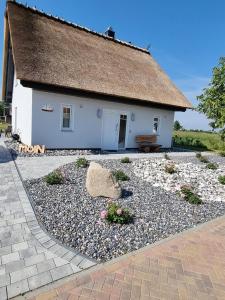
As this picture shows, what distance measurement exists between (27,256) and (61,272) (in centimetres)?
62

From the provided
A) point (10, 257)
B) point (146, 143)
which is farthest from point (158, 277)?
point (146, 143)

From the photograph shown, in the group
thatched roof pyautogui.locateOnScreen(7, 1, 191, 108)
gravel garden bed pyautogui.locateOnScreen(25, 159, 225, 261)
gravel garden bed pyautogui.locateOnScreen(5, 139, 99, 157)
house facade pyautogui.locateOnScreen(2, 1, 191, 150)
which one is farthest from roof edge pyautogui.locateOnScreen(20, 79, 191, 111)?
gravel garden bed pyautogui.locateOnScreen(25, 159, 225, 261)

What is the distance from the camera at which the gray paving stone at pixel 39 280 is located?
9.15ft

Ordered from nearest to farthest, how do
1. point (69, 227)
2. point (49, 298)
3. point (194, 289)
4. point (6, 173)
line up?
point (49, 298)
point (194, 289)
point (69, 227)
point (6, 173)

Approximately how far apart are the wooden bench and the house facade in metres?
0.40

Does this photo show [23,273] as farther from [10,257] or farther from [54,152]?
[54,152]

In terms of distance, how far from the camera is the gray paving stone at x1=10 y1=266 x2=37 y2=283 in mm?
2871

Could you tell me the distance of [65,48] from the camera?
502 inches

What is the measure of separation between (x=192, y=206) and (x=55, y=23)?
13677 millimetres

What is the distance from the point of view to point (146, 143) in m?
15.0

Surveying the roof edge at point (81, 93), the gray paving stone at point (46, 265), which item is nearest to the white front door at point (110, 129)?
the roof edge at point (81, 93)

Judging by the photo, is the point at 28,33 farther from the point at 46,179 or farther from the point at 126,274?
the point at 126,274

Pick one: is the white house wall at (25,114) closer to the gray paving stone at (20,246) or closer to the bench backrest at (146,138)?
the bench backrest at (146,138)

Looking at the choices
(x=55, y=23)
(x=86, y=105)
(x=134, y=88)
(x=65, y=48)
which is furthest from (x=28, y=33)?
(x=134, y=88)
